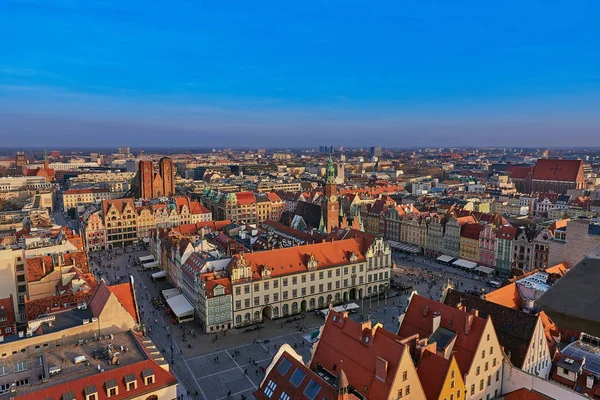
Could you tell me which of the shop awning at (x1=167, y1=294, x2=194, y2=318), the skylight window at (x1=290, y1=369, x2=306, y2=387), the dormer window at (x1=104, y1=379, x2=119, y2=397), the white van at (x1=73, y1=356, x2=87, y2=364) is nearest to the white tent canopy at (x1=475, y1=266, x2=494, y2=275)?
the shop awning at (x1=167, y1=294, x2=194, y2=318)

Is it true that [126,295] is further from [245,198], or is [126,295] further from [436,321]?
[245,198]

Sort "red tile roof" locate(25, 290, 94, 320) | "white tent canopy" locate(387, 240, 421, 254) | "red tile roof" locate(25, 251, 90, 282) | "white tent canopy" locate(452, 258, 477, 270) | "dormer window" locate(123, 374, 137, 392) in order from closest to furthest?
"dormer window" locate(123, 374, 137, 392) → "red tile roof" locate(25, 290, 94, 320) → "red tile roof" locate(25, 251, 90, 282) → "white tent canopy" locate(452, 258, 477, 270) → "white tent canopy" locate(387, 240, 421, 254)

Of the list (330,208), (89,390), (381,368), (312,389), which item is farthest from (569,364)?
(330,208)

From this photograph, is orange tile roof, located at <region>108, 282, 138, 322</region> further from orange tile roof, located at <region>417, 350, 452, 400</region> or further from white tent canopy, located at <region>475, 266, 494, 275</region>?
white tent canopy, located at <region>475, 266, 494, 275</region>

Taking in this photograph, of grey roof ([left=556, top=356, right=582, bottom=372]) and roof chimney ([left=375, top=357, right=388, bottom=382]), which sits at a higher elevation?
roof chimney ([left=375, top=357, right=388, bottom=382])

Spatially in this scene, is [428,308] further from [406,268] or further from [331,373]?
[406,268]

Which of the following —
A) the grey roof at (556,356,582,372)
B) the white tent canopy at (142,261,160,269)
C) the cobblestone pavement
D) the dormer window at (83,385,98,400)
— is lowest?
the cobblestone pavement

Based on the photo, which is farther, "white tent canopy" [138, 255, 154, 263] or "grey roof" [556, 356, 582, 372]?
"white tent canopy" [138, 255, 154, 263]
